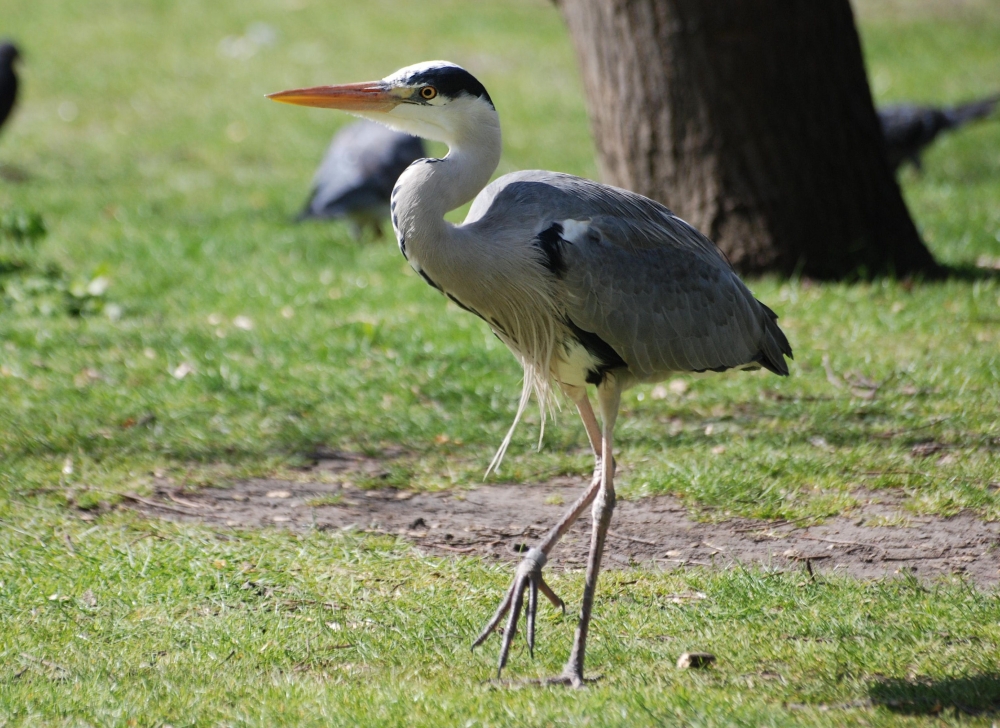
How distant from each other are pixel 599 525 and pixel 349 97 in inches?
72.4

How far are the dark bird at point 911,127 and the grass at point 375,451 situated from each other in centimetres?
32

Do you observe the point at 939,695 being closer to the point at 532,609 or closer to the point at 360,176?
the point at 532,609

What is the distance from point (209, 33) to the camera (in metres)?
17.9

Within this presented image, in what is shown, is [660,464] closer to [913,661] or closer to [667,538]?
[667,538]

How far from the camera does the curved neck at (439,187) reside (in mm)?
4051

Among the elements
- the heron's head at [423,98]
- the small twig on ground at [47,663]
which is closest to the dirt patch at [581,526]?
the small twig on ground at [47,663]

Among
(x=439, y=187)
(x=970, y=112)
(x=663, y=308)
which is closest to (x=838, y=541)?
(x=663, y=308)

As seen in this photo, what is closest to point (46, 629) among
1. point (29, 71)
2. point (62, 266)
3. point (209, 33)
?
point (62, 266)

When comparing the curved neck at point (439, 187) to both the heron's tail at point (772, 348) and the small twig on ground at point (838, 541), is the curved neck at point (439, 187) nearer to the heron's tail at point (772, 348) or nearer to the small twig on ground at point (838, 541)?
the heron's tail at point (772, 348)

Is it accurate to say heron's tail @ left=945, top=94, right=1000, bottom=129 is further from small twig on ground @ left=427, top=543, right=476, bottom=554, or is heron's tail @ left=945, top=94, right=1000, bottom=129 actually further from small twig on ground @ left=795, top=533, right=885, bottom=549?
small twig on ground @ left=427, top=543, right=476, bottom=554

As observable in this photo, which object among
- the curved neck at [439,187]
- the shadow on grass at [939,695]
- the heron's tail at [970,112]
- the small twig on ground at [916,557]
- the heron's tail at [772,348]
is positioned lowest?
the small twig on ground at [916,557]

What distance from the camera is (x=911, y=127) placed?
11.1 metres

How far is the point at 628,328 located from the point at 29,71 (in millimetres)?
14042

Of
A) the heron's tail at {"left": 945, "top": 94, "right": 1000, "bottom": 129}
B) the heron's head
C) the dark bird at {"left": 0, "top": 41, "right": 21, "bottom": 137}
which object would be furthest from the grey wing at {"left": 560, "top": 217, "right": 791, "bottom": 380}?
the dark bird at {"left": 0, "top": 41, "right": 21, "bottom": 137}
